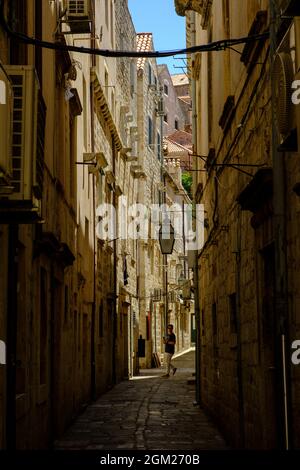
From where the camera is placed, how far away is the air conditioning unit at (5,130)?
6438mm

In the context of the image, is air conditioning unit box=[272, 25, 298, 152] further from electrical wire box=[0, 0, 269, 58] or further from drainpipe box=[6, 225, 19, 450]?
Answer: drainpipe box=[6, 225, 19, 450]


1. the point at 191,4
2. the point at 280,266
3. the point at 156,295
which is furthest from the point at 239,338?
the point at 156,295

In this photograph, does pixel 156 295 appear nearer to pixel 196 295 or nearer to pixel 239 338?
pixel 196 295

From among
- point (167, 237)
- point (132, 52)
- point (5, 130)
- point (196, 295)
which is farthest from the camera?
point (167, 237)

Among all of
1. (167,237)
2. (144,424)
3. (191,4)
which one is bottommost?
(144,424)

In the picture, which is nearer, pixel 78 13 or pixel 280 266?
pixel 280 266

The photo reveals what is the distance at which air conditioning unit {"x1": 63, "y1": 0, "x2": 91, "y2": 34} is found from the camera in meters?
14.3

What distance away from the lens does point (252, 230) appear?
10297mm

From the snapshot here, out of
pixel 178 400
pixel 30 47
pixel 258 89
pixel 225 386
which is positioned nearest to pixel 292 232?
pixel 258 89

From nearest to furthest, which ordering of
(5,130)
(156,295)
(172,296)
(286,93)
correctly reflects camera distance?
(5,130), (286,93), (156,295), (172,296)

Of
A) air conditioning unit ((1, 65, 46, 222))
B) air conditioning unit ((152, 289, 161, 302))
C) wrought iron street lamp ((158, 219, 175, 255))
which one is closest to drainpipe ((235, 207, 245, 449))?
air conditioning unit ((1, 65, 46, 222))

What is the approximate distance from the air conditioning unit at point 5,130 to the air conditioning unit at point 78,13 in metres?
7.90

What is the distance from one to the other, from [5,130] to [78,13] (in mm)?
8334

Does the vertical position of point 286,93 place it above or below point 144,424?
above
